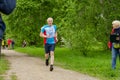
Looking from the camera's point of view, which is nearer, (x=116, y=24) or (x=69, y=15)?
(x=116, y=24)

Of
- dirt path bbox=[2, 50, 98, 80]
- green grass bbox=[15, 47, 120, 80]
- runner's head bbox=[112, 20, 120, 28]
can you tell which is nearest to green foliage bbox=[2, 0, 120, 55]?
green grass bbox=[15, 47, 120, 80]

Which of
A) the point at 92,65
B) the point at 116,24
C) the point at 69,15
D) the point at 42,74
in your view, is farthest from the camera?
the point at 69,15

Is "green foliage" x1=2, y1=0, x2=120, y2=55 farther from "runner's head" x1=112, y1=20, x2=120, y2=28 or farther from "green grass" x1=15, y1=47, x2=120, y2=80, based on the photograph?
"runner's head" x1=112, y1=20, x2=120, y2=28

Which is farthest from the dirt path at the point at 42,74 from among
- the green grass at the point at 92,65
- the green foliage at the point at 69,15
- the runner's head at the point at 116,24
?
the green foliage at the point at 69,15

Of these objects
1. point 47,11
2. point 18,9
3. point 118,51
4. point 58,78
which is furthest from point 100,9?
point 58,78

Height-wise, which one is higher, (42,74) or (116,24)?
(116,24)

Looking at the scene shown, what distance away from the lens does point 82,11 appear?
2934cm

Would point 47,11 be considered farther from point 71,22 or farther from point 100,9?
point 100,9

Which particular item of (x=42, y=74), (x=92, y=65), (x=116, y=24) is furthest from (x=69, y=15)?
(x=42, y=74)

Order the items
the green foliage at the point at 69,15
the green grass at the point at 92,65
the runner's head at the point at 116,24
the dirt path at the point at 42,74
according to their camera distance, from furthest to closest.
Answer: the green foliage at the point at 69,15 → the runner's head at the point at 116,24 → the green grass at the point at 92,65 → the dirt path at the point at 42,74

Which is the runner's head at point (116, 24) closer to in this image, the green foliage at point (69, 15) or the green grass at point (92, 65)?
the green grass at point (92, 65)

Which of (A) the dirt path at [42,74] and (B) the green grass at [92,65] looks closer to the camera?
(A) the dirt path at [42,74]

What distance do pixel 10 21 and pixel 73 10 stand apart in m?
4.72

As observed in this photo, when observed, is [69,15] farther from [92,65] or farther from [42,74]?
[42,74]
